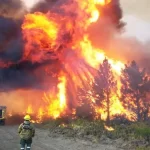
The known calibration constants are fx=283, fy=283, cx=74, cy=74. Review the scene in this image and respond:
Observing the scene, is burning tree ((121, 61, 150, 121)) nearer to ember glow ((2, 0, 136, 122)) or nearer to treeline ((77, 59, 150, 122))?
treeline ((77, 59, 150, 122))

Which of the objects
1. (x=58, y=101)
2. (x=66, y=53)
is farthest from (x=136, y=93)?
(x=66, y=53)

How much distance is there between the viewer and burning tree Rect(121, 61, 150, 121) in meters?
43.1

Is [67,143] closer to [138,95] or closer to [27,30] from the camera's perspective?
[27,30]

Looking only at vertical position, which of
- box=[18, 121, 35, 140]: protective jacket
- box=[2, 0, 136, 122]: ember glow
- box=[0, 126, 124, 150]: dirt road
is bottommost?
box=[0, 126, 124, 150]: dirt road

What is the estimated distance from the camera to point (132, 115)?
43719 mm

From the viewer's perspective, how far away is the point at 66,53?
44531 millimetres

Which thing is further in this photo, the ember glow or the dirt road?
the ember glow

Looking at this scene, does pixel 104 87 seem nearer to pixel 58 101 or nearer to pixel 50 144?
pixel 58 101

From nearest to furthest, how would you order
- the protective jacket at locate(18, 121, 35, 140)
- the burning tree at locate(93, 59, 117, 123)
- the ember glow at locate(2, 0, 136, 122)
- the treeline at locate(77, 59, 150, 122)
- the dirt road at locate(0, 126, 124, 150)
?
the protective jacket at locate(18, 121, 35, 140) → the dirt road at locate(0, 126, 124, 150) → the ember glow at locate(2, 0, 136, 122) → the burning tree at locate(93, 59, 117, 123) → the treeline at locate(77, 59, 150, 122)

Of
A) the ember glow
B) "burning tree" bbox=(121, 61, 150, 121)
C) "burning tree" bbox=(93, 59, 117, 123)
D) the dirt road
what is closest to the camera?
the dirt road

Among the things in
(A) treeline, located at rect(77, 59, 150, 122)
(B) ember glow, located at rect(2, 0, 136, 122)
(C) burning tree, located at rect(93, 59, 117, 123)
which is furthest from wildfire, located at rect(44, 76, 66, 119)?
(C) burning tree, located at rect(93, 59, 117, 123)

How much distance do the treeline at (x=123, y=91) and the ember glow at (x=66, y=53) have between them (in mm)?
709

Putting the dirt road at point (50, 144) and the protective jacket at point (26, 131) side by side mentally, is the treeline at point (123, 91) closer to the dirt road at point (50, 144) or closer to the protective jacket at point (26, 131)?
the dirt road at point (50, 144)

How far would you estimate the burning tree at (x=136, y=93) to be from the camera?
43062 mm
